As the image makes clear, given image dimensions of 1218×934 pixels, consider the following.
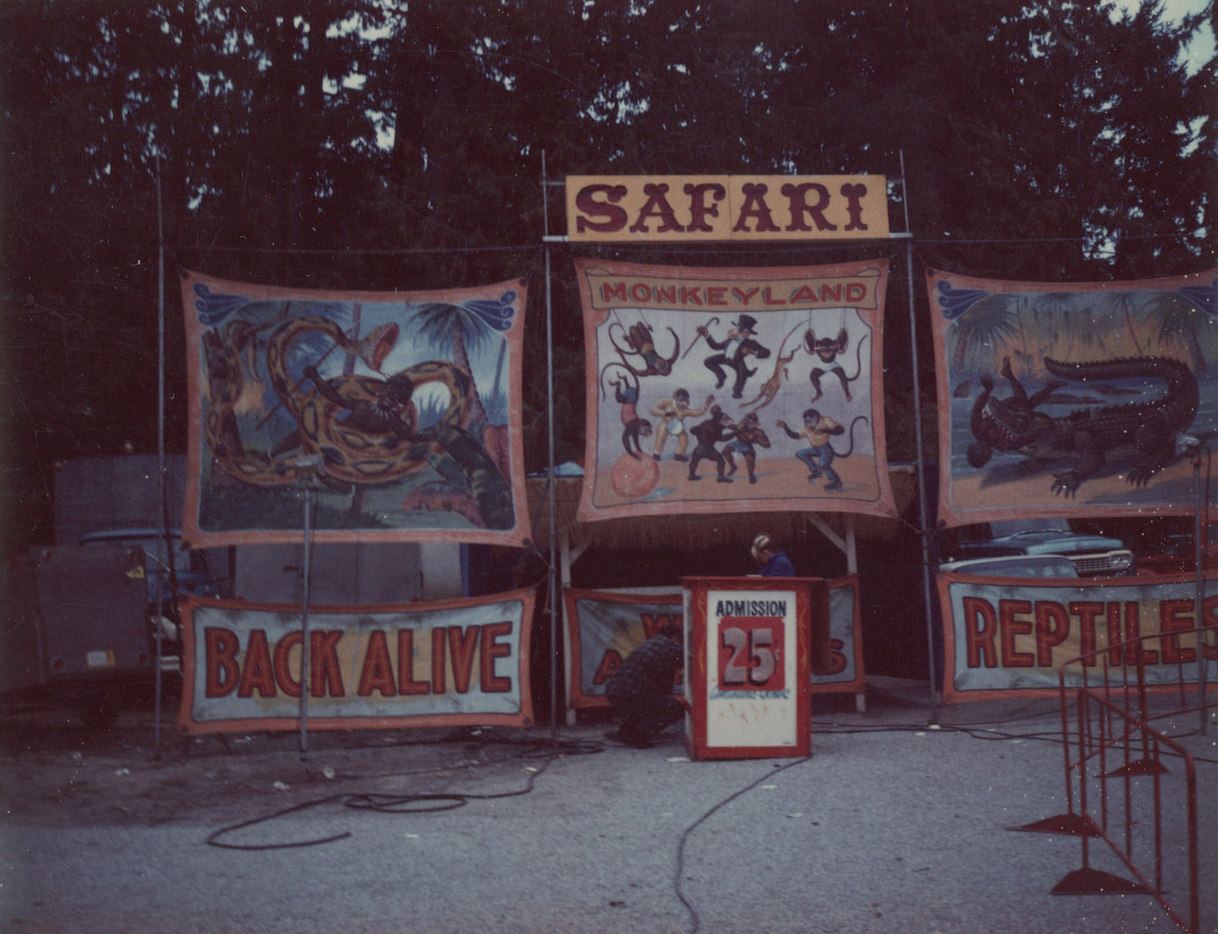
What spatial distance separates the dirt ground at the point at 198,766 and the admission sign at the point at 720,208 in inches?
194

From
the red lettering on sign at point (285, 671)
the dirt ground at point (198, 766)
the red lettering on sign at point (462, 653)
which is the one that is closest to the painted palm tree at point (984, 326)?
the red lettering on sign at point (462, 653)

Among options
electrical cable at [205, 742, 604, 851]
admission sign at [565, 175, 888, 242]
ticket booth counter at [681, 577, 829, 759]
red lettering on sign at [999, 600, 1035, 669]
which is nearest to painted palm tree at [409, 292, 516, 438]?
admission sign at [565, 175, 888, 242]

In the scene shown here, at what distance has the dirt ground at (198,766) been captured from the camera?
8.92 meters

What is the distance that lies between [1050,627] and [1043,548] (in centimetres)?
588

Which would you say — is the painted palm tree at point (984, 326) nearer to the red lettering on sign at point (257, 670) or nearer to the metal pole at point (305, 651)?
the metal pole at point (305, 651)

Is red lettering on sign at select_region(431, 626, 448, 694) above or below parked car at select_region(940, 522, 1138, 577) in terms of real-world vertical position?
below

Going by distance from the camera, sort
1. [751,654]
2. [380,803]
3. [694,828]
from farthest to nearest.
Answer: [751,654]
[380,803]
[694,828]

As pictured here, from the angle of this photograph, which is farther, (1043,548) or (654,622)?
(1043,548)

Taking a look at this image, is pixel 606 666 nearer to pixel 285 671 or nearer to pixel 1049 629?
pixel 285 671

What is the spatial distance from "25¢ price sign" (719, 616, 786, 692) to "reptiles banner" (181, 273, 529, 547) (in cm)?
213

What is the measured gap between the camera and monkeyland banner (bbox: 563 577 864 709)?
12898 mm

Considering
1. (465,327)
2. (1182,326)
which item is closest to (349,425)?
(465,327)

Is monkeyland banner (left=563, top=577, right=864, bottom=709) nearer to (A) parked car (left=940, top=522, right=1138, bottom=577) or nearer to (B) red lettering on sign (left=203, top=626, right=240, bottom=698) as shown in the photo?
(B) red lettering on sign (left=203, top=626, right=240, bottom=698)

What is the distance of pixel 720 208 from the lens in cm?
1202
